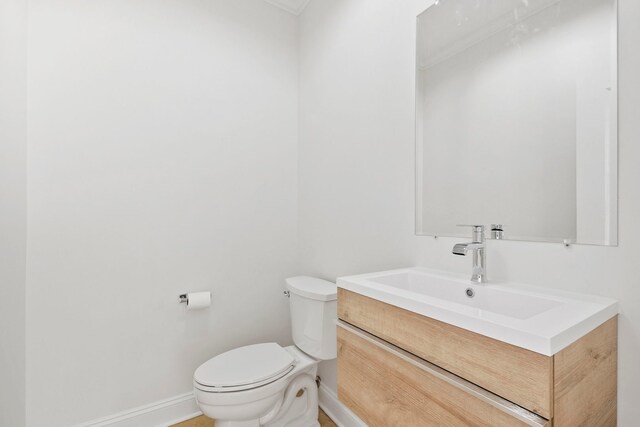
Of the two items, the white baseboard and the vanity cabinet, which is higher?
the vanity cabinet

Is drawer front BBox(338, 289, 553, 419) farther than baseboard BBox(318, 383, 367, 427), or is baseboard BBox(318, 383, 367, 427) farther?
baseboard BBox(318, 383, 367, 427)

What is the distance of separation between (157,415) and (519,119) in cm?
220

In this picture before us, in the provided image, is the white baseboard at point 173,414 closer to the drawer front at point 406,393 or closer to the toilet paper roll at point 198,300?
the toilet paper roll at point 198,300

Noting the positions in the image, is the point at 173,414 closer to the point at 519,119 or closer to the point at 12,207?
the point at 12,207

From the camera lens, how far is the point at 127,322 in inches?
64.6

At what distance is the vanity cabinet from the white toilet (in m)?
0.51

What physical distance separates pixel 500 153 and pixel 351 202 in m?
0.77

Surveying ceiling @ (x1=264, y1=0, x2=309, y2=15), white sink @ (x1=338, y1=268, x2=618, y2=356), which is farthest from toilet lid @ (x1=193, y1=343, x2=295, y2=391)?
ceiling @ (x1=264, y1=0, x2=309, y2=15)

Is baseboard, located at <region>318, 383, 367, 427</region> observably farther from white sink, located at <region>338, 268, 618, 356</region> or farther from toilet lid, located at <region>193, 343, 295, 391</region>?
white sink, located at <region>338, 268, 618, 356</region>

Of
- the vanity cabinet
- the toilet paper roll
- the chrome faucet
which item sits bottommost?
the toilet paper roll

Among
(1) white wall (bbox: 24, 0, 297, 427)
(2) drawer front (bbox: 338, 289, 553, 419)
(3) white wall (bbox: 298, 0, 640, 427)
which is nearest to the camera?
(2) drawer front (bbox: 338, 289, 553, 419)

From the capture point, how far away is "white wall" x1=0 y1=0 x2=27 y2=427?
1177mm

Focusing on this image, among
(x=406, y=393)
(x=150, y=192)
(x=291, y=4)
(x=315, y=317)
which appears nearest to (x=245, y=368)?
(x=315, y=317)

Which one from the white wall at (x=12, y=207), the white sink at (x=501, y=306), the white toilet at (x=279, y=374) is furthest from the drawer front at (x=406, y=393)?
the white wall at (x=12, y=207)
